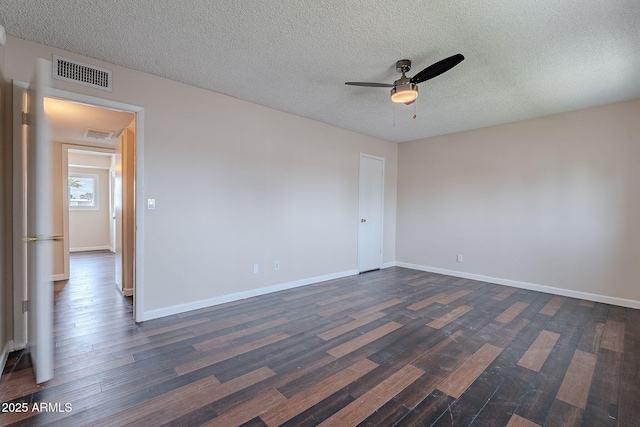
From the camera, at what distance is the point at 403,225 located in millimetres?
5973

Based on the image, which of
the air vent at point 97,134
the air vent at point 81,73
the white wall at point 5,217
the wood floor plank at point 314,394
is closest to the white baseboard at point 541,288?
the wood floor plank at point 314,394

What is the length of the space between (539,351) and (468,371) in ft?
2.71

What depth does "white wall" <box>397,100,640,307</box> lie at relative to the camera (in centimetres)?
366

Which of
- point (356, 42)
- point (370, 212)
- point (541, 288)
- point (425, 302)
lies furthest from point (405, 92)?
point (541, 288)

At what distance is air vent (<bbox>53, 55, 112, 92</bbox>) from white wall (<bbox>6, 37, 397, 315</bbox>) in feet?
0.18

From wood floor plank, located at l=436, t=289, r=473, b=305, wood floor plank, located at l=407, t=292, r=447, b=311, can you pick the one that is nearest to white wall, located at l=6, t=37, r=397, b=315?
wood floor plank, located at l=407, t=292, r=447, b=311

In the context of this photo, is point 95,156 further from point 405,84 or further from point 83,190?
point 405,84

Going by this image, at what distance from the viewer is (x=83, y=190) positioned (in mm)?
7656

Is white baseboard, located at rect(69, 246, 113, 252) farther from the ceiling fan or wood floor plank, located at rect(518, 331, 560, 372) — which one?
wood floor plank, located at rect(518, 331, 560, 372)

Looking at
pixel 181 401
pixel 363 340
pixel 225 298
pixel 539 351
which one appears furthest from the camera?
pixel 225 298

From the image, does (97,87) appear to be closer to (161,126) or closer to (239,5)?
(161,126)

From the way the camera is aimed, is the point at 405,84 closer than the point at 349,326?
Yes

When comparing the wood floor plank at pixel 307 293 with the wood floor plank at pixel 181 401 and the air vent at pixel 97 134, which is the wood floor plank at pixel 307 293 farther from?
the air vent at pixel 97 134

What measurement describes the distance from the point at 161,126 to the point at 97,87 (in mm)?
600
